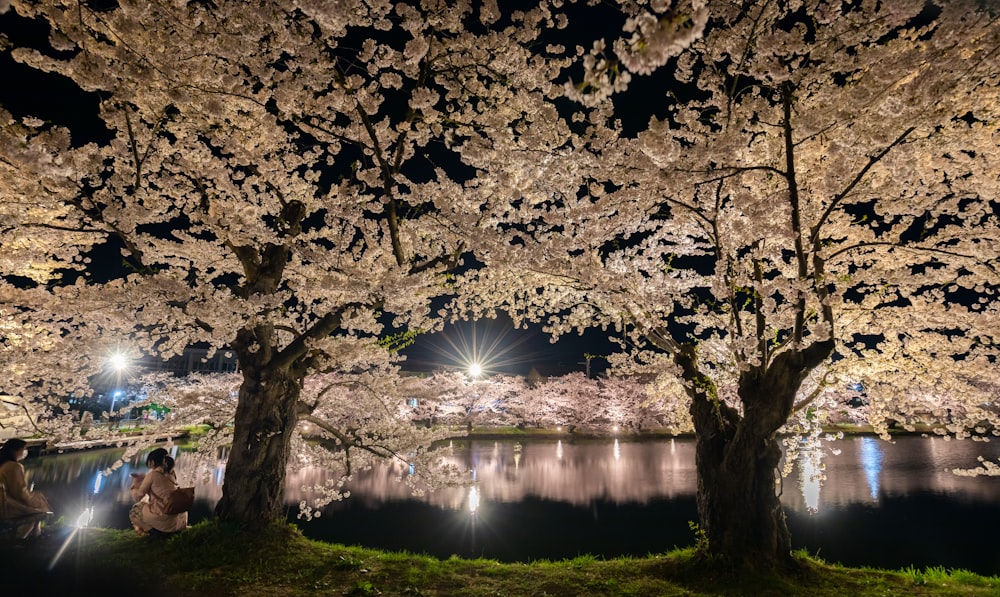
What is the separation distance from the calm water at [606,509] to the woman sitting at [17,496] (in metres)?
4.30

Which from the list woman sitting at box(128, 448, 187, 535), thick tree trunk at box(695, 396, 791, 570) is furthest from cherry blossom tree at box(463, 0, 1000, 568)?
woman sitting at box(128, 448, 187, 535)

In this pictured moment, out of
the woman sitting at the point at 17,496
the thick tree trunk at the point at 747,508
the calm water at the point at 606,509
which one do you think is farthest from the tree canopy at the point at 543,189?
the calm water at the point at 606,509

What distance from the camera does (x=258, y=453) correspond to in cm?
724

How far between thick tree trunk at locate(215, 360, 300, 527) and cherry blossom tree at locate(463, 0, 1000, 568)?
171 inches

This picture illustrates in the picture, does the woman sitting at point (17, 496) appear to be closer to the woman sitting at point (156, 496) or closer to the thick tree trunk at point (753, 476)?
the woman sitting at point (156, 496)

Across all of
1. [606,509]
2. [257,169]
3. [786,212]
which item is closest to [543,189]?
[786,212]

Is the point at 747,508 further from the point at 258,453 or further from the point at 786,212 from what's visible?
the point at 258,453

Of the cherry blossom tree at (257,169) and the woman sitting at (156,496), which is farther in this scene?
the woman sitting at (156,496)

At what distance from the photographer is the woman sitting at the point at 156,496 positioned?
21.9 ft

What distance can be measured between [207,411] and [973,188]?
527 inches

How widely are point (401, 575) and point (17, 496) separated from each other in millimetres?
5214

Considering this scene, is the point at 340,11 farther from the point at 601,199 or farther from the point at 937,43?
the point at 937,43

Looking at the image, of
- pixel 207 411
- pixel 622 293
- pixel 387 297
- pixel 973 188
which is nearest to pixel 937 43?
pixel 973 188

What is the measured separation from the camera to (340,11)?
388 centimetres
